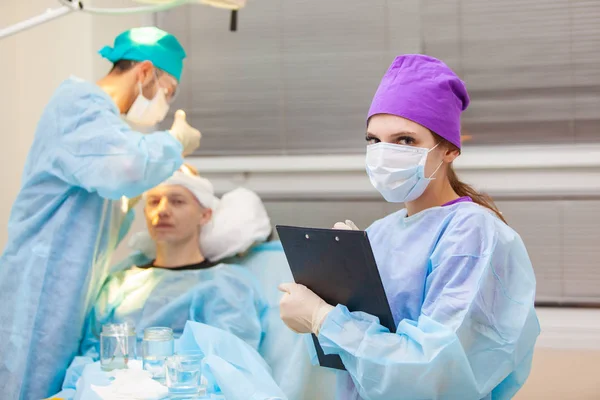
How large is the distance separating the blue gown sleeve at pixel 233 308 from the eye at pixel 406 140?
1.05m

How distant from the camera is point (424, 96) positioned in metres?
1.49

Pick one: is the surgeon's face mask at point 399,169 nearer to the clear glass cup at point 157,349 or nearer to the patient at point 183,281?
the clear glass cup at point 157,349

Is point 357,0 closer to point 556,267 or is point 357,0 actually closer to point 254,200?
point 254,200

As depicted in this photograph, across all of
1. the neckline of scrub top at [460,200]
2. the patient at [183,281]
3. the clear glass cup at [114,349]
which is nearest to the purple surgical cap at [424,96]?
the neckline of scrub top at [460,200]

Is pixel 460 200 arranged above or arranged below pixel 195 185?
above

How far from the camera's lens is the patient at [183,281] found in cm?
237

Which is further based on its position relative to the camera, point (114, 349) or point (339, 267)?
point (114, 349)

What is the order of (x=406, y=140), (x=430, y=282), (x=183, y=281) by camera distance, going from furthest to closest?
(x=183, y=281) < (x=406, y=140) < (x=430, y=282)

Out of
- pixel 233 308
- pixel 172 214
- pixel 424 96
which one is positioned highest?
pixel 424 96

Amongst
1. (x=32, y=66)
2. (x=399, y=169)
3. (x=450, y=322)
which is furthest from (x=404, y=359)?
(x=32, y=66)

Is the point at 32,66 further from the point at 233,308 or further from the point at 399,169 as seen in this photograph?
the point at 399,169

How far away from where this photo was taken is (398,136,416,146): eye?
59.2 inches

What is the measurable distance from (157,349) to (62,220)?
0.55 m

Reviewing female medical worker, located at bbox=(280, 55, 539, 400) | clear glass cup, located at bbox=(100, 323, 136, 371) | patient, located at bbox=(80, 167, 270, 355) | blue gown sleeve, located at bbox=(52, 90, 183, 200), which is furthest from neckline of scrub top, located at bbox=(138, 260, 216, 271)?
female medical worker, located at bbox=(280, 55, 539, 400)
